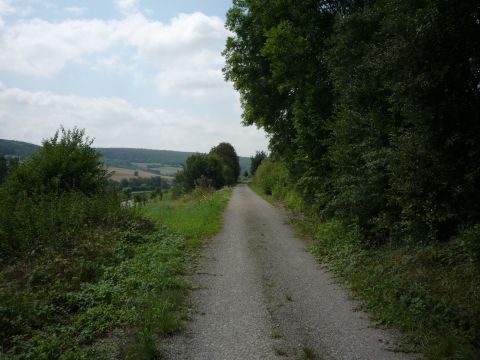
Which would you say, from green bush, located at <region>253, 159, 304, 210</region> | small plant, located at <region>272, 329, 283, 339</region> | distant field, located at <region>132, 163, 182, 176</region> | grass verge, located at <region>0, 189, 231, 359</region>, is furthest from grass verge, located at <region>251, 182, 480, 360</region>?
distant field, located at <region>132, 163, 182, 176</region>

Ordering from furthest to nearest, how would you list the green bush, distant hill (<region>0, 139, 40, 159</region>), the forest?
distant hill (<region>0, 139, 40, 159</region>) < the green bush < the forest

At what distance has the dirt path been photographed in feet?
17.5

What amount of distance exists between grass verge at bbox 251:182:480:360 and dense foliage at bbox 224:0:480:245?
0.51 meters

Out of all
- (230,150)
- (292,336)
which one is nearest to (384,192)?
(292,336)

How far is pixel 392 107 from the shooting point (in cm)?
845

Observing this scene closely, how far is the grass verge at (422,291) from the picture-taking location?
5.42m

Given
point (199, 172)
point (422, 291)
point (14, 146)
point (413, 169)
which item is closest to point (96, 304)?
point (422, 291)

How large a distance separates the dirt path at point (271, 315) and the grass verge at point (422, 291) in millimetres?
363

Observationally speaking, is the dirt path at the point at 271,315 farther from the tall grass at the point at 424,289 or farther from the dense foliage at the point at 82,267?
the dense foliage at the point at 82,267

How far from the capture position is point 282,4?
52.3 ft

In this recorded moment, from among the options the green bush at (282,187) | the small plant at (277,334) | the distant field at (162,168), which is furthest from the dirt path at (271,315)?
the distant field at (162,168)

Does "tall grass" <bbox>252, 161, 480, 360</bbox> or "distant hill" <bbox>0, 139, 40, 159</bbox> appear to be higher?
"distant hill" <bbox>0, 139, 40, 159</bbox>

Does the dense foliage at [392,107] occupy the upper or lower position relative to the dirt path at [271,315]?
upper

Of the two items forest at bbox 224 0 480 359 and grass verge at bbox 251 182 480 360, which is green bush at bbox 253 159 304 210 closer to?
forest at bbox 224 0 480 359
